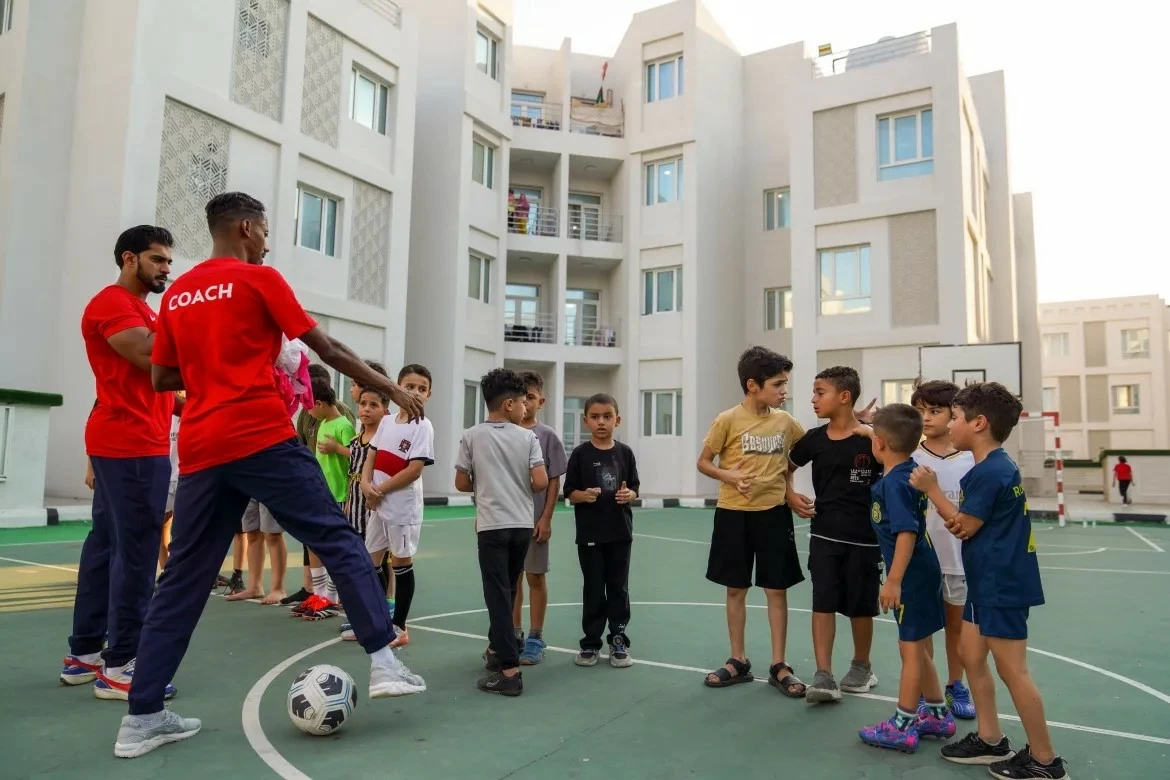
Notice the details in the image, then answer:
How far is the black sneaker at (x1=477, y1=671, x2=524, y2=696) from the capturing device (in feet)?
12.7

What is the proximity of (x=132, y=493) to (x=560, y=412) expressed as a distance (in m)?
19.6

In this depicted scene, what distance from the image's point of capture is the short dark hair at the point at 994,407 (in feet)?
10.4

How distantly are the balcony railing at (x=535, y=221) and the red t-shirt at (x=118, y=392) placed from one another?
2016cm

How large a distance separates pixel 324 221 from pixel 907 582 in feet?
52.1

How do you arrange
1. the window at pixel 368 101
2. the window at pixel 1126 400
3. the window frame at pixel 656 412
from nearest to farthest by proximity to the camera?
the window at pixel 368 101 → the window frame at pixel 656 412 → the window at pixel 1126 400

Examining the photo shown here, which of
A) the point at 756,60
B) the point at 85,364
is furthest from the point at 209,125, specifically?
the point at 756,60

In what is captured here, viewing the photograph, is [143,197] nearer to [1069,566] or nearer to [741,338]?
[1069,566]

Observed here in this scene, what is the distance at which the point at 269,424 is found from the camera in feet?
10.3

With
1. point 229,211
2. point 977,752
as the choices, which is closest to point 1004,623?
point 977,752

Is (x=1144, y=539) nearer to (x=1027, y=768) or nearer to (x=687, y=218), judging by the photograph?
(x=1027, y=768)

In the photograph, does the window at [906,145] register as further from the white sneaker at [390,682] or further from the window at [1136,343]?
the window at [1136,343]

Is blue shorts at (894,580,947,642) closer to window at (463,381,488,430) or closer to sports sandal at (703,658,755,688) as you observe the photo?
sports sandal at (703,658,755,688)

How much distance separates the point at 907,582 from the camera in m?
3.42

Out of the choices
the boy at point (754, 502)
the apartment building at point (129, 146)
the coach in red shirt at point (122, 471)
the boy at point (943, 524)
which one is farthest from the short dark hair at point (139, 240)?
the apartment building at point (129, 146)
